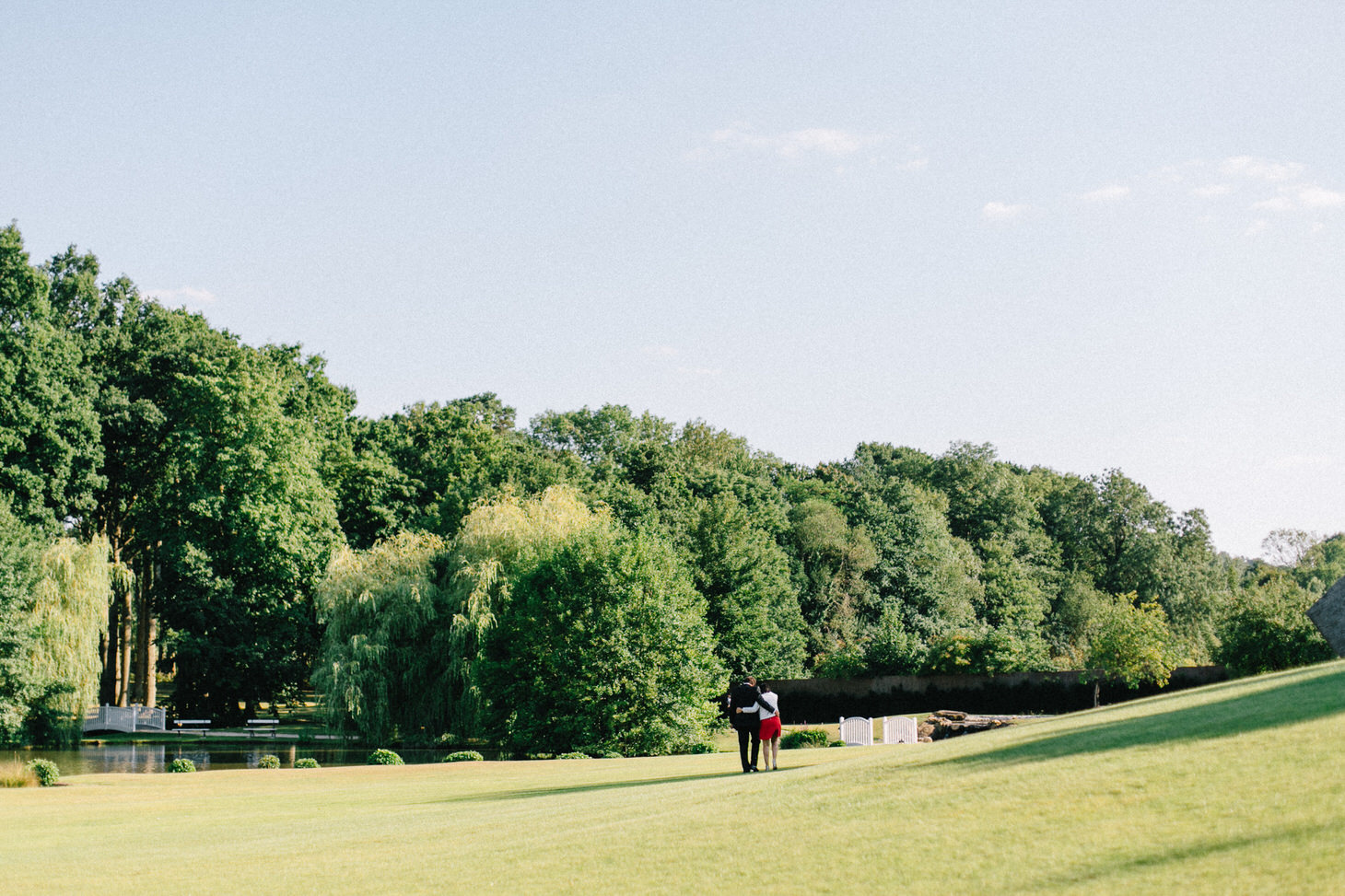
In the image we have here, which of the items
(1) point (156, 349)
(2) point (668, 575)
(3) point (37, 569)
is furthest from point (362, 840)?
(1) point (156, 349)

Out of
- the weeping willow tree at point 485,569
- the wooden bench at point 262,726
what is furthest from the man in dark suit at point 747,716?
the wooden bench at point 262,726

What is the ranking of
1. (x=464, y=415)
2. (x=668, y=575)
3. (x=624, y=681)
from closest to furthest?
1. (x=624, y=681)
2. (x=668, y=575)
3. (x=464, y=415)

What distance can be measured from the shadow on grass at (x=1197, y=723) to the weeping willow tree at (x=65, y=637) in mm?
38071

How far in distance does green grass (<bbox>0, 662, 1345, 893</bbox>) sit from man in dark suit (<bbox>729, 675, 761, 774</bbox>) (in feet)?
8.68

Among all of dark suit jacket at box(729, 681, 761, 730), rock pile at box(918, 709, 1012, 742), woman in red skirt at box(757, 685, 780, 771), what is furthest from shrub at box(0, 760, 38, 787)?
rock pile at box(918, 709, 1012, 742)

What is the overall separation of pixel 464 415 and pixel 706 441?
28177mm

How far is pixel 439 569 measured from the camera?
43969 mm

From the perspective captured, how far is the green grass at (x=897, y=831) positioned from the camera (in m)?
7.14

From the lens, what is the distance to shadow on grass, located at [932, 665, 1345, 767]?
1035 centimetres

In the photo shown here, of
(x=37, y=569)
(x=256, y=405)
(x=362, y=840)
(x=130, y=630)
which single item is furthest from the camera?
(x=130, y=630)

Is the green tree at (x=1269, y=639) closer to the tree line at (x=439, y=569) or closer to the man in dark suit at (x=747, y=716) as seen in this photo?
the tree line at (x=439, y=569)

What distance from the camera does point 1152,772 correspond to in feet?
29.9

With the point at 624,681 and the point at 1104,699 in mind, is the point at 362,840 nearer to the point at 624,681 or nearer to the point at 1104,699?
the point at 624,681

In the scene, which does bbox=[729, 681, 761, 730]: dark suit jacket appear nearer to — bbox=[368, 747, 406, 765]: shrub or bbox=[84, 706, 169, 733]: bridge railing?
bbox=[368, 747, 406, 765]: shrub
